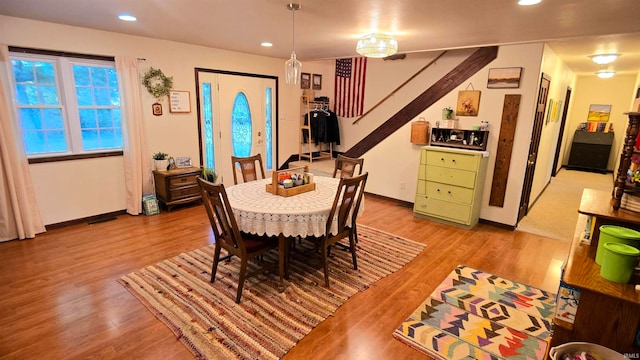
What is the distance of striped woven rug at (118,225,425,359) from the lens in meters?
2.15

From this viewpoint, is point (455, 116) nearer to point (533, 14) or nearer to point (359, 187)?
point (533, 14)

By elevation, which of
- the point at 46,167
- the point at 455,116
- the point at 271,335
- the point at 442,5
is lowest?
the point at 271,335

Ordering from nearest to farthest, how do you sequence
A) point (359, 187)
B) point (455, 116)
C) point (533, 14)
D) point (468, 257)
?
point (533, 14), point (359, 187), point (468, 257), point (455, 116)

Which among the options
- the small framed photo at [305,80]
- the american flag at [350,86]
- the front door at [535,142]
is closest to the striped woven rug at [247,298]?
the front door at [535,142]

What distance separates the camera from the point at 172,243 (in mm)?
3600

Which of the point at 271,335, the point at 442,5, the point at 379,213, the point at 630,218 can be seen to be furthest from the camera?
the point at 379,213

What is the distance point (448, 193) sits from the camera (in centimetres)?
433

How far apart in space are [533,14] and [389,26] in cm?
123

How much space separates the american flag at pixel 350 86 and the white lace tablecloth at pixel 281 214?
3.47 meters

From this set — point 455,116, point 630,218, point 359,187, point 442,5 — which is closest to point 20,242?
point 359,187

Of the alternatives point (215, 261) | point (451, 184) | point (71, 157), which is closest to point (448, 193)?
point (451, 184)

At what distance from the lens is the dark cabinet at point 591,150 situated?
306 inches

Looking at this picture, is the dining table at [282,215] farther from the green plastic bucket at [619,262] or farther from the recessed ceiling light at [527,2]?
the recessed ceiling light at [527,2]

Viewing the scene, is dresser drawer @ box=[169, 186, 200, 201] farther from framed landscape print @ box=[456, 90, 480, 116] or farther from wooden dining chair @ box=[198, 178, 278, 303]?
framed landscape print @ box=[456, 90, 480, 116]
